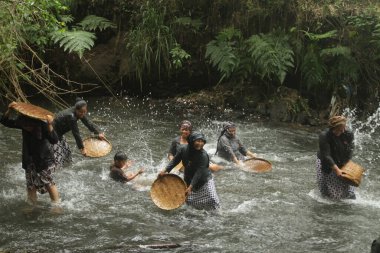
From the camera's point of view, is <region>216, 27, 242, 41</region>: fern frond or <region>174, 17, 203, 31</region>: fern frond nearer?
<region>216, 27, 242, 41</region>: fern frond

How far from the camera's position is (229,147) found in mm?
9633

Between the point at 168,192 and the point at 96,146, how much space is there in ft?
6.61

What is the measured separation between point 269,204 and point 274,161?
2.39 metres

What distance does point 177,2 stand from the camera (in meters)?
14.1

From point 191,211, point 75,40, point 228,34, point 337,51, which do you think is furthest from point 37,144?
point 337,51

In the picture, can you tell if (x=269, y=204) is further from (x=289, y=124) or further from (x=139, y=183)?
Result: (x=289, y=124)

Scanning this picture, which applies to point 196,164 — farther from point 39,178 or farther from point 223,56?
point 223,56

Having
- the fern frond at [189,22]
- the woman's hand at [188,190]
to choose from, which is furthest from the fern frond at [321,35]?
the woman's hand at [188,190]

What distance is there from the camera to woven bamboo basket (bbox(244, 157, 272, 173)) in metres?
9.02

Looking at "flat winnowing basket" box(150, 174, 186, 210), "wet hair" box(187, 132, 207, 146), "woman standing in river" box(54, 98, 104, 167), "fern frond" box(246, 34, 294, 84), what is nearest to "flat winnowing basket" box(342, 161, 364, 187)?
"wet hair" box(187, 132, 207, 146)

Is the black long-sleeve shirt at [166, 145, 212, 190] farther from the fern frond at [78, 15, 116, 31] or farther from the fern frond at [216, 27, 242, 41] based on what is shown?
the fern frond at [78, 15, 116, 31]

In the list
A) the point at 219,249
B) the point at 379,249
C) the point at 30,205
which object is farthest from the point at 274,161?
the point at 379,249

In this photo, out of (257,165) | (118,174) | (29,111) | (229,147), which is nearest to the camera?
(29,111)

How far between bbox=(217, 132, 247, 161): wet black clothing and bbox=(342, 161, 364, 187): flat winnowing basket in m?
2.67
